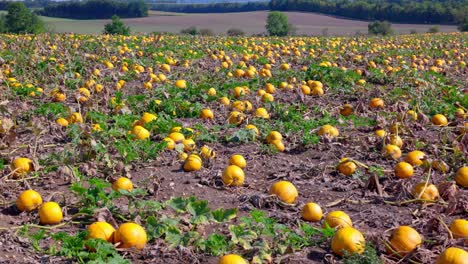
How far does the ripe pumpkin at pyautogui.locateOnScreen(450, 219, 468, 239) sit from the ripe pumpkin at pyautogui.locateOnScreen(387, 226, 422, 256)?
413 mm

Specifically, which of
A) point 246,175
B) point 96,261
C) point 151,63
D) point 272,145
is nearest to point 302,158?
point 272,145

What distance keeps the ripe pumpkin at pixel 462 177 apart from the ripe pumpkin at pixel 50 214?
4.06 m

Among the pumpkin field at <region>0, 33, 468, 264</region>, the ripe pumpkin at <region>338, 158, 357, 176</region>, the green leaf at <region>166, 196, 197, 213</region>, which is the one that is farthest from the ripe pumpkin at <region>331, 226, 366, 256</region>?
the ripe pumpkin at <region>338, 158, 357, 176</region>

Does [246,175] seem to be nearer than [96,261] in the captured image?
No

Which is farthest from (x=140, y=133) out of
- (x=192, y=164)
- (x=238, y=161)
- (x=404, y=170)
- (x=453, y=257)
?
(x=453, y=257)

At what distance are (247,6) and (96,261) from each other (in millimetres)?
104658

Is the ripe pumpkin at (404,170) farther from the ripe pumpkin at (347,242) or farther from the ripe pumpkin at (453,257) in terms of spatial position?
the ripe pumpkin at (453,257)

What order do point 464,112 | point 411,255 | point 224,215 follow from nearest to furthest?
1. point 411,255
2. point 224,215
3. point 464,112

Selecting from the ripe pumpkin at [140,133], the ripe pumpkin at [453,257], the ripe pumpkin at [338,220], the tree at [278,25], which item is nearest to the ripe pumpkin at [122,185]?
the ripe pumpkin at [140,133]

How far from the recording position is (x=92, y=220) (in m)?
4.89

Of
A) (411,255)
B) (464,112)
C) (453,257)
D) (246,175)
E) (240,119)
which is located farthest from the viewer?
(464,112)

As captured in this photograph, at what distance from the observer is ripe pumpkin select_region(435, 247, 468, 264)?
12.7 feet

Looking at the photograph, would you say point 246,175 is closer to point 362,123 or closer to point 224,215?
point 224,215

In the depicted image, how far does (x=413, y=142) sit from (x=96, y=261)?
4818 mm
